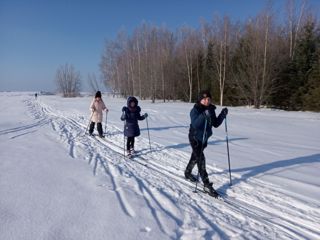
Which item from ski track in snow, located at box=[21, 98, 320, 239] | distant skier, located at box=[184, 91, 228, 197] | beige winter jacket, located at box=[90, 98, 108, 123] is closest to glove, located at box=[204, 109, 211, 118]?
distant skier, located at box=[184, 91, 228, 197]

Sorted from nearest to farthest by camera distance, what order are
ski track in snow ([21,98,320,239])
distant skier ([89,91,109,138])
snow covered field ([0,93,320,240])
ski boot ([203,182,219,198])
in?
snow covered field ([0,93,320,240]) → ski track in snow ([21,98,320,239]) → ski boot ([203,182,219,198]) → distant skier ([89,91,109,138])

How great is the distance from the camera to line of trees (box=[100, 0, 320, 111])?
1164 inches

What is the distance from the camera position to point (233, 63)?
35.2 meters

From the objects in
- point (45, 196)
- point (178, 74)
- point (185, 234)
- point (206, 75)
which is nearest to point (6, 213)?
point (45, 196)

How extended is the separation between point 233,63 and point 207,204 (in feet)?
107

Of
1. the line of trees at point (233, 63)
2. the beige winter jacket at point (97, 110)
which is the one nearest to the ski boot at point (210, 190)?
the beige winter jacket at point (97, 110)

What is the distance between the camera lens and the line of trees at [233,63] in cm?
2958

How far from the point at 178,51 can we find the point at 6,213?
44218mm

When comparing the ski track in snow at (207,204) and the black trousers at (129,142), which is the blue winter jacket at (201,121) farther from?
the black trousers at (129,142)

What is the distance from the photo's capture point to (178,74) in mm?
45219

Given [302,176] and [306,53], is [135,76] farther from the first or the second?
[302,176]

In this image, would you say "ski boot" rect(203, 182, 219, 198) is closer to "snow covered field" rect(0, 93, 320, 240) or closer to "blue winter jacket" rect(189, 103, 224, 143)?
"snow covered field" rect(0, 93, 320, 240)

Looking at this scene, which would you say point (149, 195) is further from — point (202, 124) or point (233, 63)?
point (233, 63)

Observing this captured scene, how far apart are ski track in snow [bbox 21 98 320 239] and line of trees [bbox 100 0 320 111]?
81.6ft
